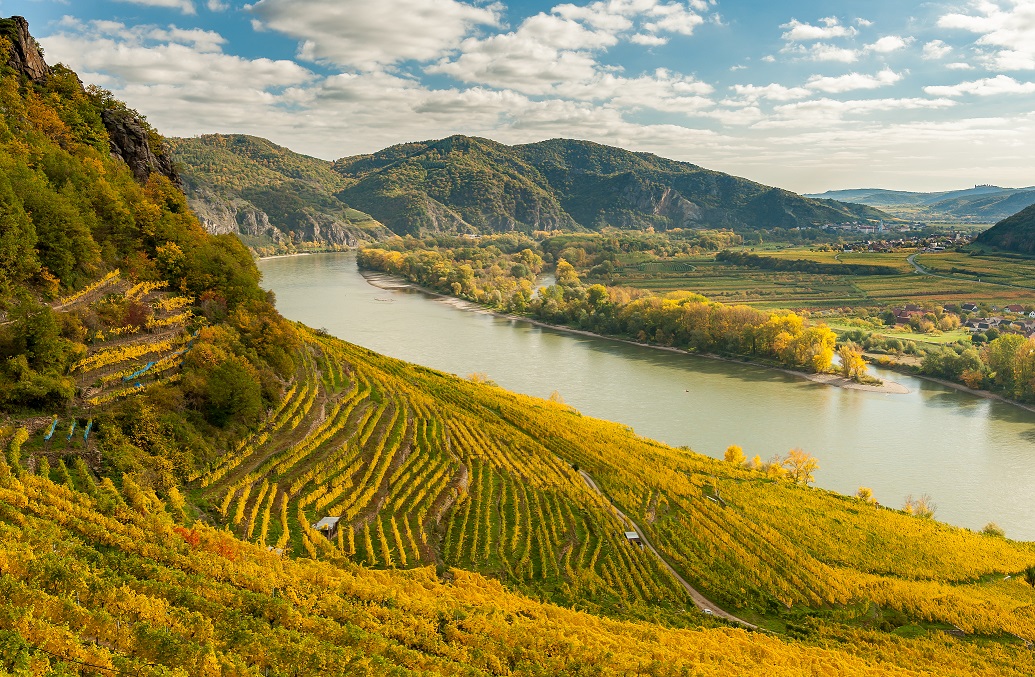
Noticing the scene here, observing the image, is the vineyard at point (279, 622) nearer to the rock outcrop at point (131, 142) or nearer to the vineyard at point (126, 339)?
the vineyard at point (126, 339)

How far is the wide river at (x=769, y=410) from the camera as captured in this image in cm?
3712

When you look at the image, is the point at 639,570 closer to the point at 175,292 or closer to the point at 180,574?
the point at 180,574

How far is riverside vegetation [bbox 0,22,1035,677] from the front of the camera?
447 inches

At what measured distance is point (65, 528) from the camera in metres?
12.3

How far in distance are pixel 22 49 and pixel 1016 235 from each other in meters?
134

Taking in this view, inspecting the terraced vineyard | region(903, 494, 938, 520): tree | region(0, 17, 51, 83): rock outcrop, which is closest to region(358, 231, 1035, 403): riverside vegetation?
region(903, 494, 938, 520): tree

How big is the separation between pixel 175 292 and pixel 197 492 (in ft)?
36.5

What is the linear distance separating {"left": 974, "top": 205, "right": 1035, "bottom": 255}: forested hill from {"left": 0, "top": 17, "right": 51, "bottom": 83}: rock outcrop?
129956 mm

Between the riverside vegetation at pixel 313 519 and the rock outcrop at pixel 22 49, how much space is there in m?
0.46

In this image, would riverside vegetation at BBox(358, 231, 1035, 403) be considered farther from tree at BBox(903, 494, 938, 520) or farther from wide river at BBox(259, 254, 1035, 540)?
tree at BBox(903, 494, 938, 520)

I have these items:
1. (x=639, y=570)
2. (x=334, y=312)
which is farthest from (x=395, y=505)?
(x=334, y=312)

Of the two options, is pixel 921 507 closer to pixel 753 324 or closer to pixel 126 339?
pixel 126 339

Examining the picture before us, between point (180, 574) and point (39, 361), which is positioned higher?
point (39, 361)

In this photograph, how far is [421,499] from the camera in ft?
75.1
